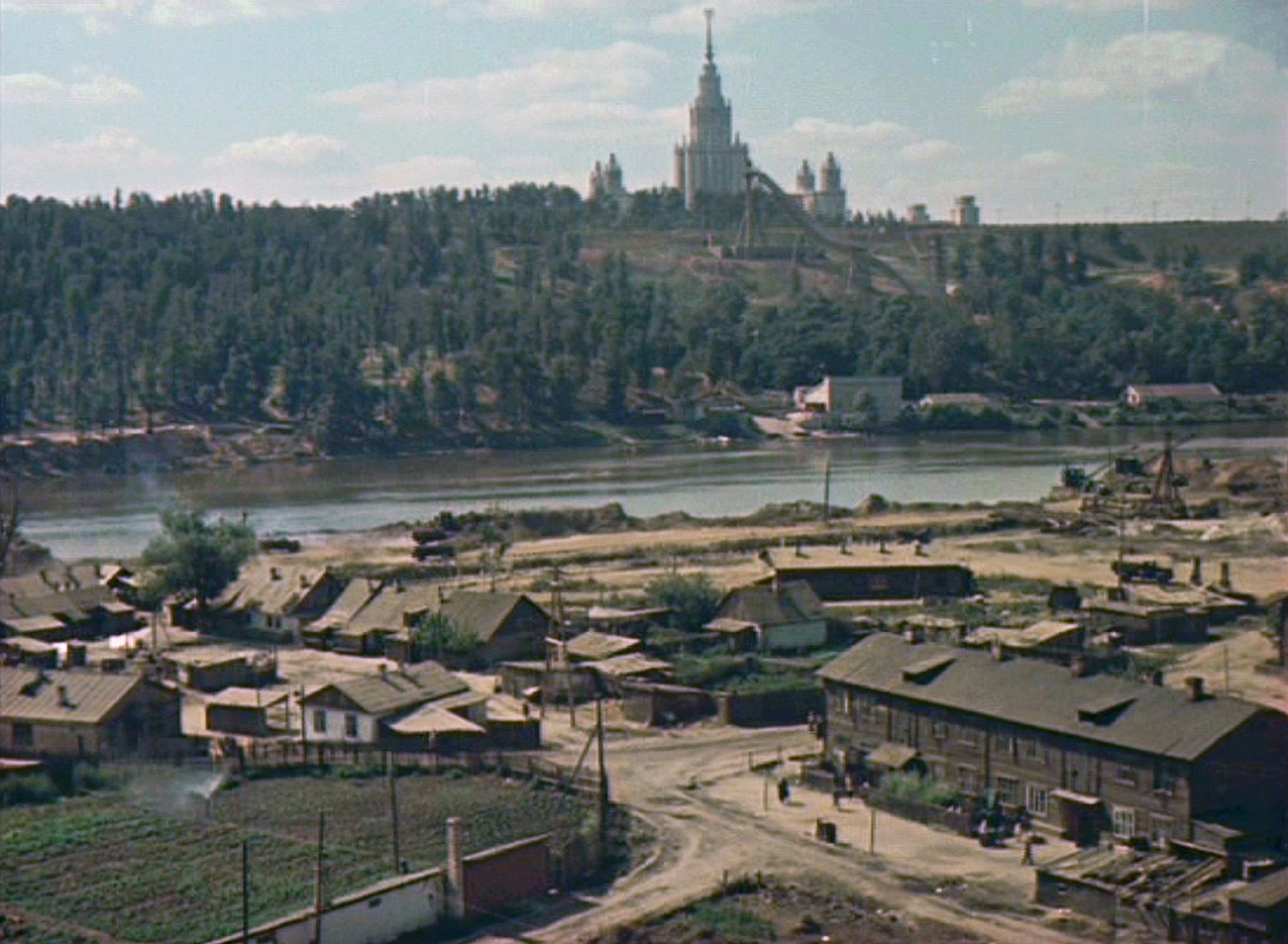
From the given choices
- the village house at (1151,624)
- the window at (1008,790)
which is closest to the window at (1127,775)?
the window at (1008,790)

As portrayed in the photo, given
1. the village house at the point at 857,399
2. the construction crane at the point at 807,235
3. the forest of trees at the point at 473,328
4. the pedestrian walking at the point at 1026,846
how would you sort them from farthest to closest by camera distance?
the construction crane at the point at 807,235
the village house at the point at 857,399
the forest of trees at the point at 473,328
the pedestrian walking at the point at 1026,846

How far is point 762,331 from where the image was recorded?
52.4m

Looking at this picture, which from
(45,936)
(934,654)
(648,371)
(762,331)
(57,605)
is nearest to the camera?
(45,936)

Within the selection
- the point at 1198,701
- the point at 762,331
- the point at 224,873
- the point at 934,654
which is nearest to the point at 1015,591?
the point at 934,654

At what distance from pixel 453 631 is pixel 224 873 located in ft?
21.6

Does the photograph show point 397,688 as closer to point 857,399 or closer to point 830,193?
point 857,399

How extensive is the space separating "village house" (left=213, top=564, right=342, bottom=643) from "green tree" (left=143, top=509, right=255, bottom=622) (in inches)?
5.9

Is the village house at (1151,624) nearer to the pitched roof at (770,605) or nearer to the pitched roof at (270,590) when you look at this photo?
the pitched roof at (770,605)

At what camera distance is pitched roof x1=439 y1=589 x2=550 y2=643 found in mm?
16766

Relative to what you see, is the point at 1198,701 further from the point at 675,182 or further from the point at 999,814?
the point at 675,182

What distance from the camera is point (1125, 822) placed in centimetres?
1081

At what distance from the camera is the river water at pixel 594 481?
101 feet

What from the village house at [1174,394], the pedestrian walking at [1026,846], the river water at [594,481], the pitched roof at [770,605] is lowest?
the river water at [594,481]

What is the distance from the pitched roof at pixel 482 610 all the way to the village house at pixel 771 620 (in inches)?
59.8
